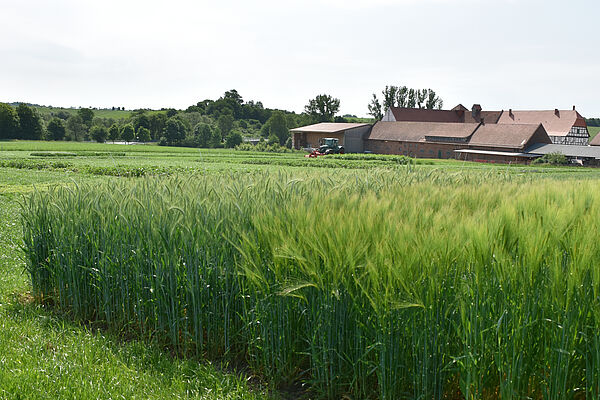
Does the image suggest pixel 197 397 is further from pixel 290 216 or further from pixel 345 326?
pixel 290 216

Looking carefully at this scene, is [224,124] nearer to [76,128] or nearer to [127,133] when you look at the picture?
[127,133]

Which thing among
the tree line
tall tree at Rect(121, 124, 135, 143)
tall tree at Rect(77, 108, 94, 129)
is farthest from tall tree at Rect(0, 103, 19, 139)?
tall tree at Rect(77, 108, 94, 129)

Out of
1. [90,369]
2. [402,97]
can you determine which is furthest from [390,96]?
[90,369]

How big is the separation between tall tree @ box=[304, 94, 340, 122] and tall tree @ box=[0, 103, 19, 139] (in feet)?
198

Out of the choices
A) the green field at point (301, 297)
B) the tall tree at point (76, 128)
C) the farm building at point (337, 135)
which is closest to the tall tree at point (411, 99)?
the farm building at point (337, 135)

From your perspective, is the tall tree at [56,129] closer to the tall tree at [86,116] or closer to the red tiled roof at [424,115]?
the tall tree at [86,116]

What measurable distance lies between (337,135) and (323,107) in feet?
106

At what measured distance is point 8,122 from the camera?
89.4m

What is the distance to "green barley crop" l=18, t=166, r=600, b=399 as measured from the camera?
8.52ft

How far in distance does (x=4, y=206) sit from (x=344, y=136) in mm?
69847

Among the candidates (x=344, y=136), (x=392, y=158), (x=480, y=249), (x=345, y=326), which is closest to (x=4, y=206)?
(x=345, y=326)

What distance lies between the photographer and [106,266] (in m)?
4.69

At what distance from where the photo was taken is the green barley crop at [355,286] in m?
2.60

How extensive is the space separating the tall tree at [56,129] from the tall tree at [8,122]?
1364cm
